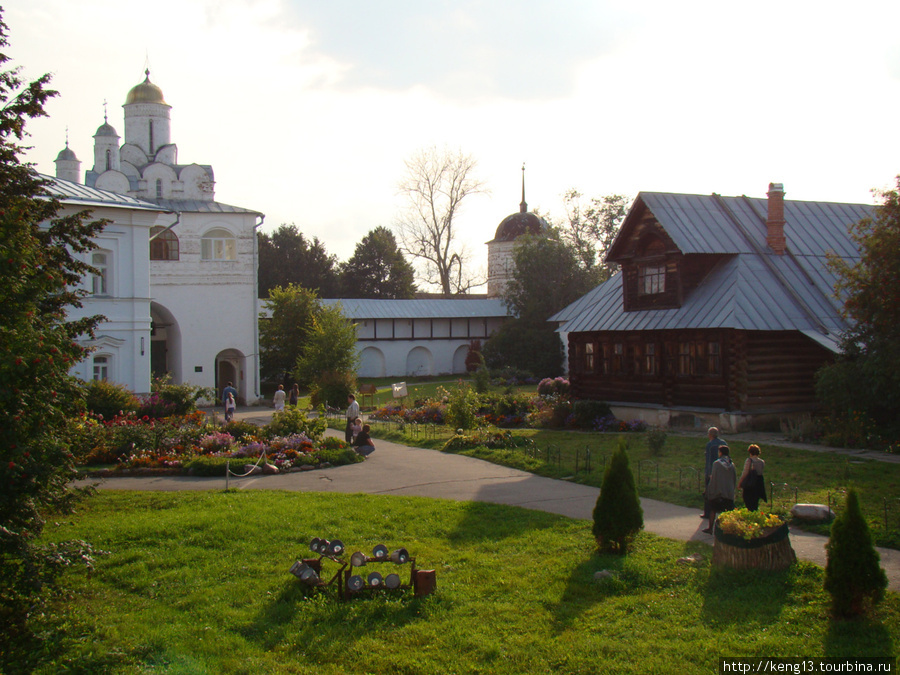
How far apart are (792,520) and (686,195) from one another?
16.5m

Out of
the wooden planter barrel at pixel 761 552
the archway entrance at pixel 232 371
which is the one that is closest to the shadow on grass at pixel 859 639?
the wooden planter barrel at pixel 761 552

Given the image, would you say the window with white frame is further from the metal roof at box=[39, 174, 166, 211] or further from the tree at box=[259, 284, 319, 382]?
the tree at box=[259, 284, 319, 382]

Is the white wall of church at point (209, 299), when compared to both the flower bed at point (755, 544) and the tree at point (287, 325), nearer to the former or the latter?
the tree at point (287, 325)

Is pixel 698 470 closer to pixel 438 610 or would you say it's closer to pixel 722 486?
pixel 722 486

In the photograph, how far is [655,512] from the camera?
1223 cm

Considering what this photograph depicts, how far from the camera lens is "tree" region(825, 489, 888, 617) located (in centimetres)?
720

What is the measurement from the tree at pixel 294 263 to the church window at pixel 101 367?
3036 centimetres

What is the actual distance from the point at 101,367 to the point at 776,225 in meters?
23.1

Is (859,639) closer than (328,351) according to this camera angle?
Yes

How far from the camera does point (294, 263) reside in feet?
193

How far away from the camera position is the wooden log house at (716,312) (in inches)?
837

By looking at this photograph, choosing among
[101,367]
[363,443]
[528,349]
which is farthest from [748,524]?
[528,349]

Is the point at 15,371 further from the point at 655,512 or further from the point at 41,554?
the point at 655,512

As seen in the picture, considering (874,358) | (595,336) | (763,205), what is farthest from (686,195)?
(874,358)
